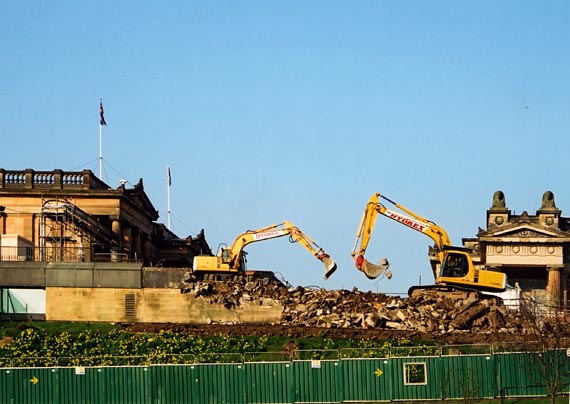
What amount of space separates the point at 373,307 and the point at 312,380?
75.4 feet

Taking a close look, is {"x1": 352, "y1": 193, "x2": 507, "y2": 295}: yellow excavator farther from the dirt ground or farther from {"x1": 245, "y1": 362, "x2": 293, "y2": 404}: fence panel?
{"x1": 245, "y1": 362, "x2": 293, "y2": 404}: fence panel

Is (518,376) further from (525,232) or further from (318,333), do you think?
(525,232)

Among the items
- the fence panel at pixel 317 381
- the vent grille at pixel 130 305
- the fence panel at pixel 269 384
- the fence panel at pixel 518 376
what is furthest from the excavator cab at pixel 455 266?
the fence panel at pixel 269 384

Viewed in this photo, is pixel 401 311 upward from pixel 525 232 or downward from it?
downward

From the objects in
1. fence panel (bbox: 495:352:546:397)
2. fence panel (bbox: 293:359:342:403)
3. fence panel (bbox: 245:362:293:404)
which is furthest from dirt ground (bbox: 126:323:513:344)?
fence panel (bbox: 245:362:293:404)

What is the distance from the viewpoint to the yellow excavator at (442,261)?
81.1m

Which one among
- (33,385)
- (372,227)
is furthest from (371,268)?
(33,385)

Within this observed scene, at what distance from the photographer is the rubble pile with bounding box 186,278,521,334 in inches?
2980

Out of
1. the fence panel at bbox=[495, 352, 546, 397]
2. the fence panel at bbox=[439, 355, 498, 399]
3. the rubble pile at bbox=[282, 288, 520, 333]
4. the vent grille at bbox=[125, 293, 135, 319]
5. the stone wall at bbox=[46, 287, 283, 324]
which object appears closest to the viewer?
the fence panel at bbox=[439, 355, 498, 399]

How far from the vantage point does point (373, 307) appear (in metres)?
78.0

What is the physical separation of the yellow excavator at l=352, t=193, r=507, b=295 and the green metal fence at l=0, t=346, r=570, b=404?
83.1 feet

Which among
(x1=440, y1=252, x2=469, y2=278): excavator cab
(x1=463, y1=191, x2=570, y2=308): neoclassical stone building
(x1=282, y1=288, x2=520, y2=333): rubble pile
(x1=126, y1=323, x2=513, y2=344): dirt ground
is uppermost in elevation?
(x1=463, y1=191, x2=570, y2=308): neoclassical stone building

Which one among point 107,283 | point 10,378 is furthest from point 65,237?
point 10,378

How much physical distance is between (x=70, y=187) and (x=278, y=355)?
47571 mm
